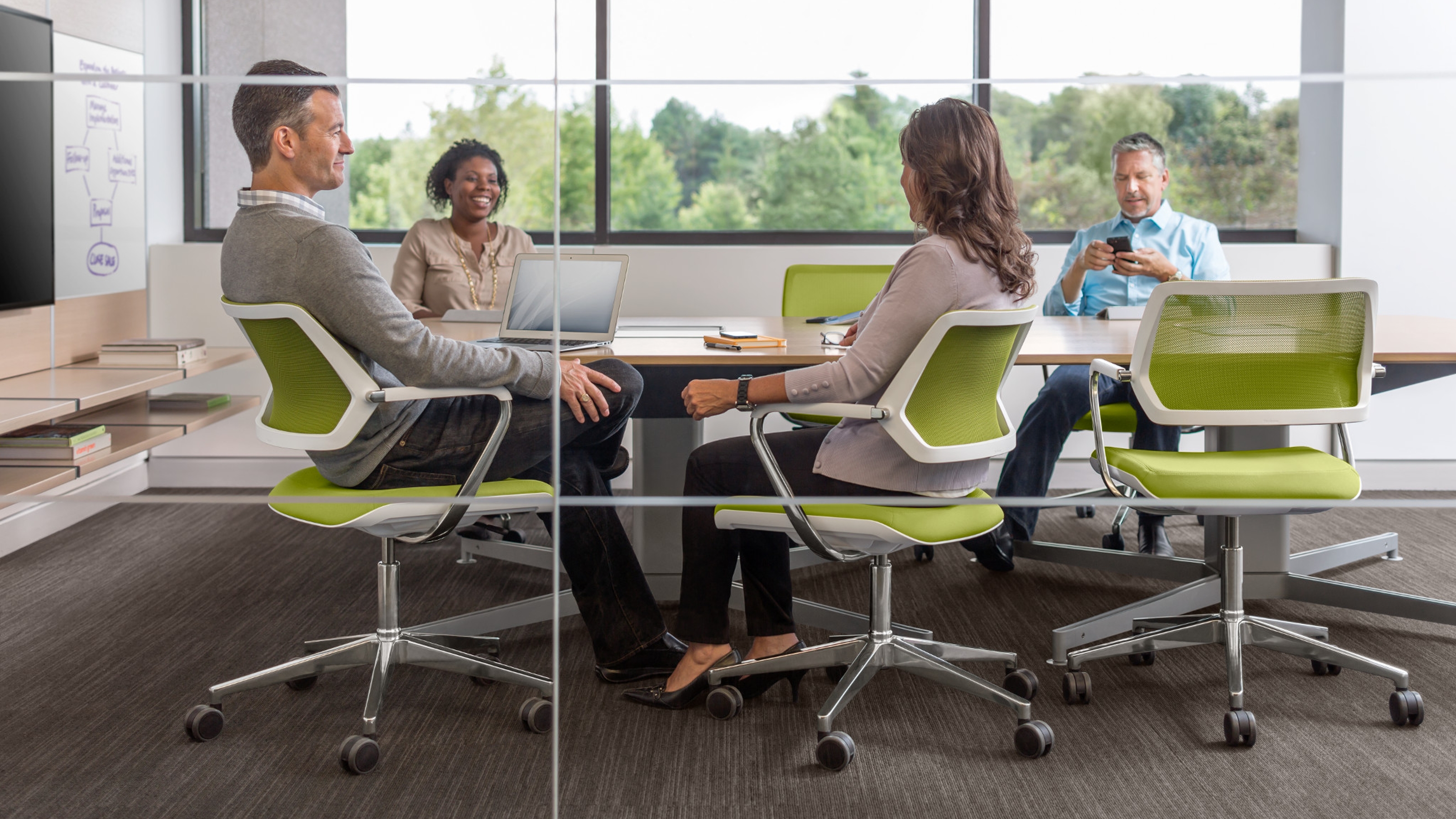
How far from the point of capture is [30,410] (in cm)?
249

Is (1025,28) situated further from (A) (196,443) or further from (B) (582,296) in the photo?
(A) (196,443)

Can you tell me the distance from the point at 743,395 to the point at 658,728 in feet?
2.11

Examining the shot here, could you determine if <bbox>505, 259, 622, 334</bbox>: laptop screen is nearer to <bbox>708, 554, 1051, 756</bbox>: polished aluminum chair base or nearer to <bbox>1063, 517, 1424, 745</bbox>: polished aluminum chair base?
<bbox>708, 554, 1051, 756</bbox>: polished aluminum chair base

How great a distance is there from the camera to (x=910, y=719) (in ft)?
7.02

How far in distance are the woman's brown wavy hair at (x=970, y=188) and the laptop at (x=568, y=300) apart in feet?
2.63

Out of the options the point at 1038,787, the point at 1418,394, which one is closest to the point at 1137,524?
the point at 1418,394

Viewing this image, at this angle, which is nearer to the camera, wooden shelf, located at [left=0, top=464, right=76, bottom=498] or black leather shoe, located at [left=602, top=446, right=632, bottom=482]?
black leather shoe, located at [left=602, top=446, right=632, bottom=482]

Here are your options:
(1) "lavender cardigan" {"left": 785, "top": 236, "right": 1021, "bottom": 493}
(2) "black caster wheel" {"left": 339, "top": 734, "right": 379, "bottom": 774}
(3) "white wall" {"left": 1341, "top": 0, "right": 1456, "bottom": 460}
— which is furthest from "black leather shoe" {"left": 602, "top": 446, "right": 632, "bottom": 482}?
(3) "white wall" {"left": 1341, "top": 0, "right": 1456, "bottom": 460}

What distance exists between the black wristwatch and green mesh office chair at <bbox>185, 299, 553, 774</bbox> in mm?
367

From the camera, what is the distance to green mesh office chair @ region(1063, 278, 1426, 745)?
2.04 meters

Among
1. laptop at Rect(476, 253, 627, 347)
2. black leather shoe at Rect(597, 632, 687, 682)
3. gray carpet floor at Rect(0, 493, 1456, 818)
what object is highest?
laptop at Rect(476, 253, 627, 347)

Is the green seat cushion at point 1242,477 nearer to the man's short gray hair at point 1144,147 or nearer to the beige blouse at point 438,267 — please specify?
the man's short gray hair at point 1144,147

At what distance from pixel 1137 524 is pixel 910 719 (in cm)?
179

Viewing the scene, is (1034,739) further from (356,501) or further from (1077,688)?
(356,501)
